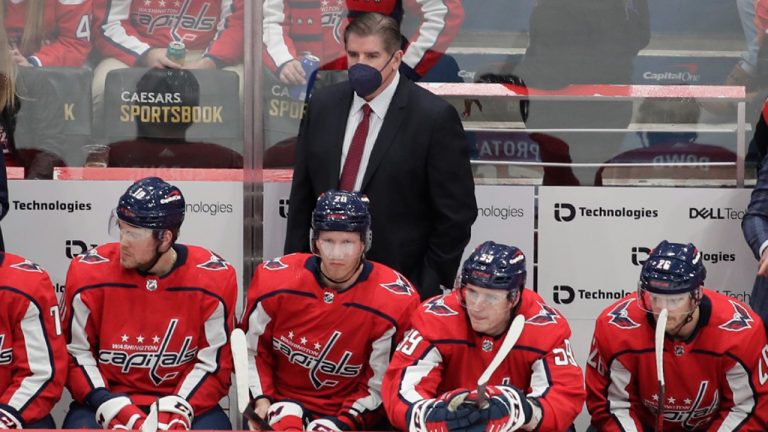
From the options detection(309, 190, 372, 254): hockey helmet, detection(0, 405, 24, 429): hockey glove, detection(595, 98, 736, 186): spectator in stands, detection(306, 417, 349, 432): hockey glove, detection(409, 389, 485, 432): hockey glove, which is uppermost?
detection(595, 98, 736, 186): spectator in stands

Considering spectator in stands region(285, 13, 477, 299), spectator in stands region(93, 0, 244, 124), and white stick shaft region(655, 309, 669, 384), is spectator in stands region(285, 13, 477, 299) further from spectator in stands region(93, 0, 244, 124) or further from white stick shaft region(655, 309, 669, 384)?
white stick shaft region(655, 309, 669, 384)

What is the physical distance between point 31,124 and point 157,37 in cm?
59

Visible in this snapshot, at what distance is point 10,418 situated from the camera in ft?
11.5

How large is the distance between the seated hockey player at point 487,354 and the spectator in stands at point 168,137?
1.54 metres

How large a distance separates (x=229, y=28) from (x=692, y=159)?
1.87m

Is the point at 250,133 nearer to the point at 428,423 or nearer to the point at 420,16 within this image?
the point at 420,16

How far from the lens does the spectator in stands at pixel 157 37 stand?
4.90m

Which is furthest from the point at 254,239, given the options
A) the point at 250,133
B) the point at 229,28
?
the point at 229,28

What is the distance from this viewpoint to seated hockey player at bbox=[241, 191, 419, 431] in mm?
3791

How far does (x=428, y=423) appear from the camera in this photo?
3.21m

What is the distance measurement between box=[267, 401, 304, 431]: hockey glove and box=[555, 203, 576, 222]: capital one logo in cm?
152

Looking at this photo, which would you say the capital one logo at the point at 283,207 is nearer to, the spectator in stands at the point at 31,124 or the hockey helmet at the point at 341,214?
the spectator in stands at the point at 31,124

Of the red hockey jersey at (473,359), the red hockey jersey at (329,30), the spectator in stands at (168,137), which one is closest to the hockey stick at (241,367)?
the red hockey jersey at (473,359)

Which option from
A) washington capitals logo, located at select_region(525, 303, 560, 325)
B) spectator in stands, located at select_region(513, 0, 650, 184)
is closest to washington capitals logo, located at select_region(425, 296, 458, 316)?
washington capitals logo, located at select_region(525, 303, 560, 325)
